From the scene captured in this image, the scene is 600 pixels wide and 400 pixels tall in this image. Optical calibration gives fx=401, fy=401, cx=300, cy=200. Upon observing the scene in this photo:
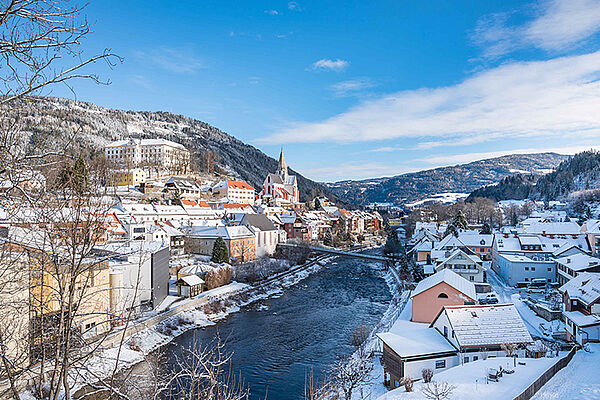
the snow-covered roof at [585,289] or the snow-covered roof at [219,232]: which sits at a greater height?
the snow-covered roof at [219,232]

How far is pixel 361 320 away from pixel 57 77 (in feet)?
53.5

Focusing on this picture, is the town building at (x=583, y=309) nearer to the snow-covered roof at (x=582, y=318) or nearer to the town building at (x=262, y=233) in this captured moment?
the snow-covered roof at (x=582, y=318)

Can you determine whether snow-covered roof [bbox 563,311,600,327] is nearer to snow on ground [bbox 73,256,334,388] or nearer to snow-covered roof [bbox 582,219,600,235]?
snow on ground [bbox 73,256,334,388]

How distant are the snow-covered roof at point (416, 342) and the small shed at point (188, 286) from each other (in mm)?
10637

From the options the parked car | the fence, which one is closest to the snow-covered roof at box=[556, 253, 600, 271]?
the parked car

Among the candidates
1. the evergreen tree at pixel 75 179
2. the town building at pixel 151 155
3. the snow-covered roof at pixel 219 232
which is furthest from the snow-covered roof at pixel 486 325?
the town building at pixel 151 155

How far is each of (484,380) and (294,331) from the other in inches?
320

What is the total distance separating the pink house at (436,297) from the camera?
15449mm

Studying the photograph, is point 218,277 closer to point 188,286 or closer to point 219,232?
point 188,286

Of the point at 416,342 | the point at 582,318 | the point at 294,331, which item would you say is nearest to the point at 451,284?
the point at 582,318

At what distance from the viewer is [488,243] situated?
30656 millimetres

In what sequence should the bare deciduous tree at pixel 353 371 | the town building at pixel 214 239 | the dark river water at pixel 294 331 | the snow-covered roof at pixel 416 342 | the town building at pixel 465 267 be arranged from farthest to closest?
the town building at pixel 214 239 → the town building at pixel 465 267 → the dark river water at pixel 294 331 → the snow-covered roof at pixel 416 342 → the bare deciduous tree at pixel 353 371

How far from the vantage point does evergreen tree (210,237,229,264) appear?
2489 centimetres

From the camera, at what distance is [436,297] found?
614 inches
